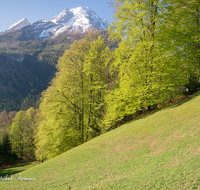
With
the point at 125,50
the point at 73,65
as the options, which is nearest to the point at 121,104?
the point at 125,50

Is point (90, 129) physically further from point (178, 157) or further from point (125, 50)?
point (178, 157)

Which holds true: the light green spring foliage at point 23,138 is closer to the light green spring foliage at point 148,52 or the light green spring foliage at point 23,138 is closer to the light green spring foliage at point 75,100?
the light green spring foliage at point 75,100

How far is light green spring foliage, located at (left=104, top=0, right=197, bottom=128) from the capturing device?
493 inches

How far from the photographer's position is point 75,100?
19547mm

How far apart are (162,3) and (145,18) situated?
2059 mm

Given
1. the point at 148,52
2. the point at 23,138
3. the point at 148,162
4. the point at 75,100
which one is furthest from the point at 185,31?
the point at 23,138

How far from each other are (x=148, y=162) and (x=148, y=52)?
9.73 m

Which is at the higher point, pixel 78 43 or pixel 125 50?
pixel 78 43

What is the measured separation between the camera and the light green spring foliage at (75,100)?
18.0m

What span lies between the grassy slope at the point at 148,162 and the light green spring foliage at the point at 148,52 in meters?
3.26

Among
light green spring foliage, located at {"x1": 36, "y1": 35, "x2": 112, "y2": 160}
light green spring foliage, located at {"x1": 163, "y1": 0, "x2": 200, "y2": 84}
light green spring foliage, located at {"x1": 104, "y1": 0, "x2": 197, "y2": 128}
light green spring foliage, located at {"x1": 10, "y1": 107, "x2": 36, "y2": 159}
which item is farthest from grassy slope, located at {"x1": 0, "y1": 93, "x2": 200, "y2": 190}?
light green spring foliage, located at {"x1": 10, "y1": 107, "x2": 36, "y2": 159}

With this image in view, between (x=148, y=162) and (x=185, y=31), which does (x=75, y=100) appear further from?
(x=185, y=31)

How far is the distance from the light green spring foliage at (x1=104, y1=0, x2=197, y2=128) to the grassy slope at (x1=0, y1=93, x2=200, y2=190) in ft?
10.7

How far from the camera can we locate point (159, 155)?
22.5 ft
